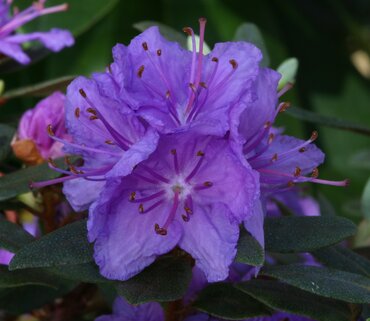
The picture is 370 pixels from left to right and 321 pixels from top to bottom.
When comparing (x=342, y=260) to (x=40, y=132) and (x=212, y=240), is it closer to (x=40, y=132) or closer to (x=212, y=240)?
(x=212, y=240)

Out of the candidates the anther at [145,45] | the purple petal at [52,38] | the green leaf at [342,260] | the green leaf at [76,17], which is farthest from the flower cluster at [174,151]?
the green leaf at [76,17]

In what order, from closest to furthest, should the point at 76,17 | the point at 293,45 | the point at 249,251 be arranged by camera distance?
the point at 249,251
the point at 76,17
the point at 293,45

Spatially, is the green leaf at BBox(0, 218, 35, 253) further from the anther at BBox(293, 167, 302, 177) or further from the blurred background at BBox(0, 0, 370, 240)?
the blurred background at BBox(0, 0, 370, 240)

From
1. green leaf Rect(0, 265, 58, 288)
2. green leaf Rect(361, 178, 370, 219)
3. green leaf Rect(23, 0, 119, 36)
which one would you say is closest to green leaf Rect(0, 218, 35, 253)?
green leaf Rect(0, 265, 58, 288)

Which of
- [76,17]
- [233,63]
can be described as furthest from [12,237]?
[76,17]

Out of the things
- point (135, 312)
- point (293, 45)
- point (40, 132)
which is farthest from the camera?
point (293, 45)

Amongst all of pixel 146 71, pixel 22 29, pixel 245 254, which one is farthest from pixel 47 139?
pixel 22 29
